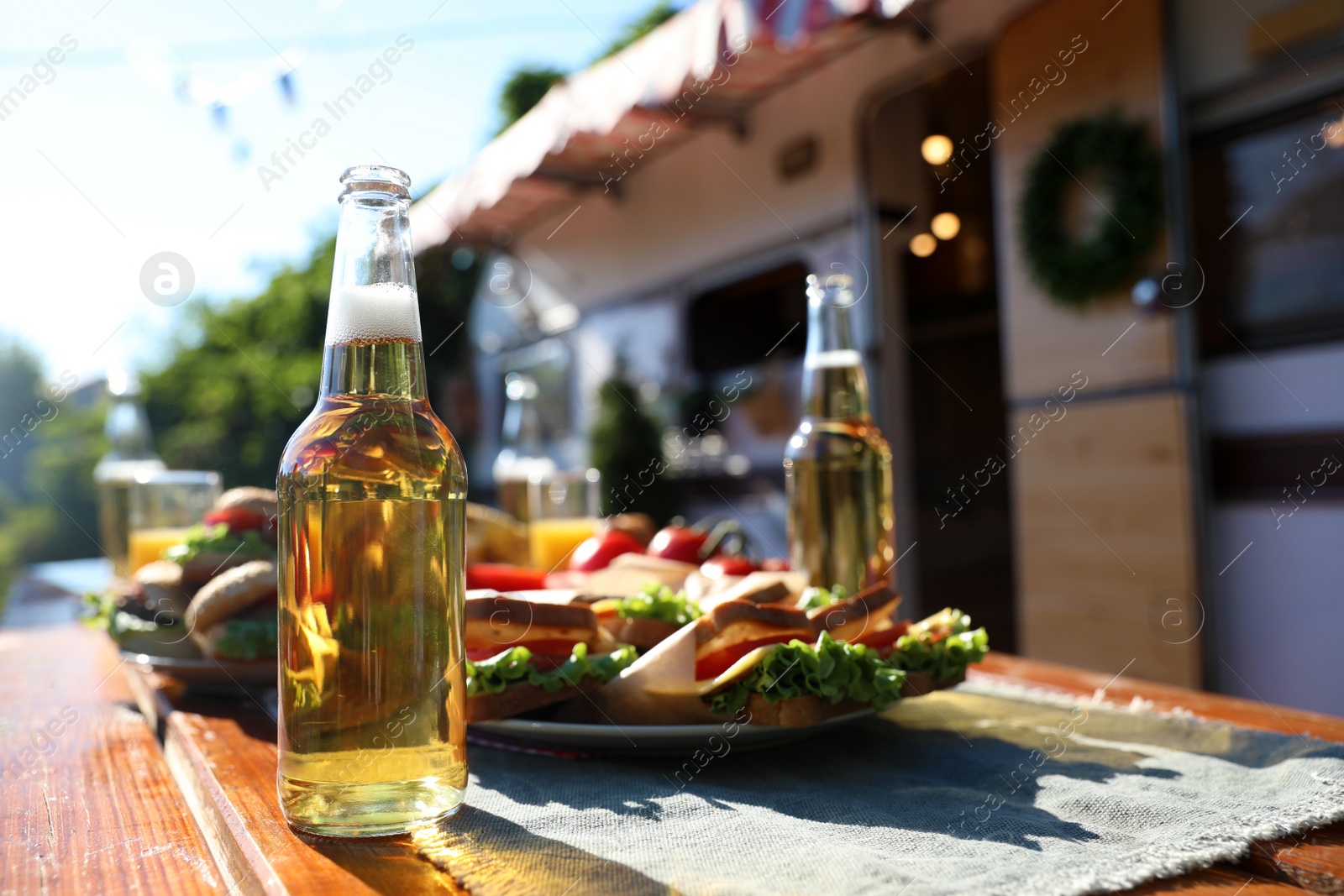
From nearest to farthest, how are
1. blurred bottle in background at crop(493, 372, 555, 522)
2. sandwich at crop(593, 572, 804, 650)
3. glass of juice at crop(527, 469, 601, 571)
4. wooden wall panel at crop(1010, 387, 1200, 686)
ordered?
sandwich at crop(593, 572, 804, 650) < glass of juice at crop(527, 469, 601, 571) < blurred bottle in background at crop(493, 372, 555, 522) < wooden wall panel at crop(1010, 387, 1200, 686)

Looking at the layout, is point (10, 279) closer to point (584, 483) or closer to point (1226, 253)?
point (584, 483)

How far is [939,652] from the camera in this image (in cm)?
80

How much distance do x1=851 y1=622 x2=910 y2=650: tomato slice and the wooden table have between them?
30cm

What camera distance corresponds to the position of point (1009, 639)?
4.78 m

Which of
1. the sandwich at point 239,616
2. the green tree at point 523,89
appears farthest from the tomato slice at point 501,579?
the green tree at point 523,89

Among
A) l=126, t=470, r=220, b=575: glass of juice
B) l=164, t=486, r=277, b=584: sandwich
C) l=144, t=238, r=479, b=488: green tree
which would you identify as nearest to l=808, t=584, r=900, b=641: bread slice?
l=164, t=486, r=277, b=584: sandwich

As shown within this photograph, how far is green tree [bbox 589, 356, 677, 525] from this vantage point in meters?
5.12

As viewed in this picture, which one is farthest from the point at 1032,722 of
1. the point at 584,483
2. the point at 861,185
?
the point at 861,185

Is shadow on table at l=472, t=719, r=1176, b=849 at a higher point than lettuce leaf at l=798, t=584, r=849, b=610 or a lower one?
lower

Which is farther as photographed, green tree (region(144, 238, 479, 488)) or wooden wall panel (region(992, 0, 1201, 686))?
green tree (region(144, 238, 479, 488))

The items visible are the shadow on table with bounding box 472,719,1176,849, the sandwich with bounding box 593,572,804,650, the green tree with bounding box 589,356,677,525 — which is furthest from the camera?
the green tree with bounding box 589,356,677,525

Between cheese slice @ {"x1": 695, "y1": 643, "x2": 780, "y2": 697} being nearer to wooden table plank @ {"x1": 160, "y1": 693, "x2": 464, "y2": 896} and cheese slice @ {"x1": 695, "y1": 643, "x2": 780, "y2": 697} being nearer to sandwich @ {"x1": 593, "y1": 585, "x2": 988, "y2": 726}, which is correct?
sandwich @ {"x1": 593, "y1": 585, "x2": 988, "y2": 726}

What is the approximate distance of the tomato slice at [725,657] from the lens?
2.35 ft

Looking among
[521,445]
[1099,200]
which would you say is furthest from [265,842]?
[1099,200]
